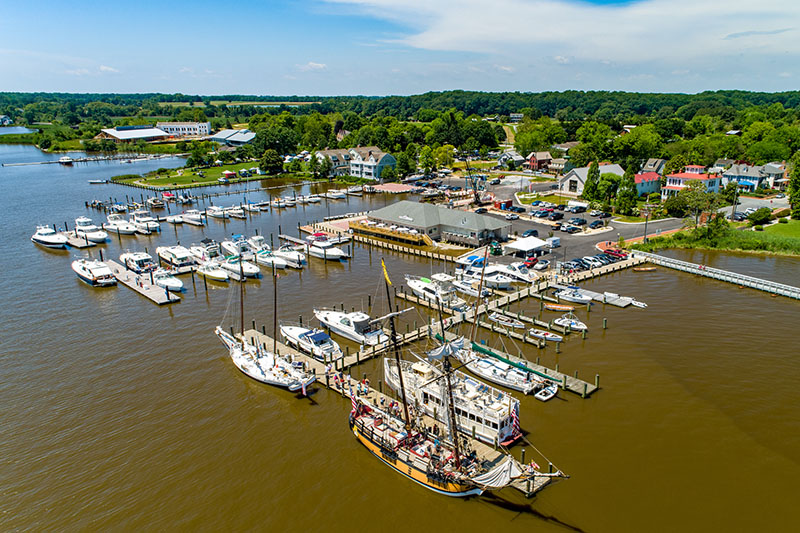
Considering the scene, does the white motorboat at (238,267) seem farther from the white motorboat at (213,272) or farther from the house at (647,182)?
the house at (647,182)

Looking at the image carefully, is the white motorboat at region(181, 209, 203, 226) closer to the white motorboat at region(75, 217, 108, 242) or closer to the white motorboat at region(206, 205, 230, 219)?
the white motorboat at region(206, 205, 230, 219)

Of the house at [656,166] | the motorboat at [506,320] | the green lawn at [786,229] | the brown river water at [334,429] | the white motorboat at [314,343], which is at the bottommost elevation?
the brown river water at [334,429]

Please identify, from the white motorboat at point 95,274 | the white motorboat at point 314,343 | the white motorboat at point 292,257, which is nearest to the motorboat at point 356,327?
the white motorboat at point 314,343

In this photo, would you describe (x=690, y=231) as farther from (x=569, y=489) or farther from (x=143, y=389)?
(x=143, y=389)

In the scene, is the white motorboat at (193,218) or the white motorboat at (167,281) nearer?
the white motorboat at (167,281)

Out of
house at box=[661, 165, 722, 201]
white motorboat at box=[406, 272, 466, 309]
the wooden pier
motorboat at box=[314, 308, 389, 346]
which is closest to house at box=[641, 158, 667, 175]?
house at box=[661, 165, 722, 201]

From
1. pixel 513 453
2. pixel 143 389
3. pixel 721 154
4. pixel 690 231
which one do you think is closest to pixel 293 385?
pixel 143 389
